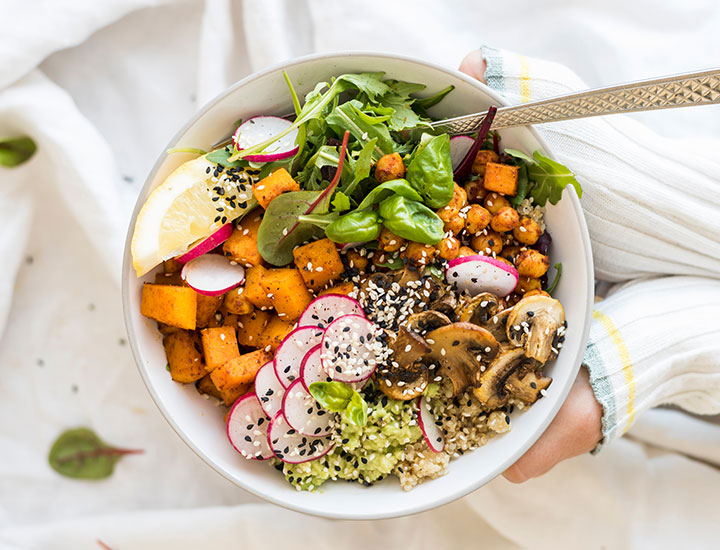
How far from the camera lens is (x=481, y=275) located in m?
1.47

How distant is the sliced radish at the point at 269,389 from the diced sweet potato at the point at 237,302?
149mm

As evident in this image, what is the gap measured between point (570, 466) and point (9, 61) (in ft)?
7.56

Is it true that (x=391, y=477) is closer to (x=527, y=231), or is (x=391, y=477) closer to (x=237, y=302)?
(x=237, y=302)

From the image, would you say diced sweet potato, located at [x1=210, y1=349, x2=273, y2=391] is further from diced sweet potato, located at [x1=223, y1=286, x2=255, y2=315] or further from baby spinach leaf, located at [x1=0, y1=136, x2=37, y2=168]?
baby spinach leaf, located at [x1=0, y1=136, x2=37, y2=168]

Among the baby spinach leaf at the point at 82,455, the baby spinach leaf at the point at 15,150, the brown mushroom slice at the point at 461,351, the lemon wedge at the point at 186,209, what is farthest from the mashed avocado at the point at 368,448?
the baby spinach leaf at the point at 15,150

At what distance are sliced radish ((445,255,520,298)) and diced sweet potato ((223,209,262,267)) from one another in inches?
18.8

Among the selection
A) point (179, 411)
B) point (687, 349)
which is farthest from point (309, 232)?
point (687, 349)

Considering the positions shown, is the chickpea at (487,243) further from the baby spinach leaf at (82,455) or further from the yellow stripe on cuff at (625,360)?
the baby spinach leaf at (82,455)

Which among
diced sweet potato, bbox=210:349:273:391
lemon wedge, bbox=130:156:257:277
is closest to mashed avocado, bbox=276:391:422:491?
diced sweet potato, bbox=210:349:273:391

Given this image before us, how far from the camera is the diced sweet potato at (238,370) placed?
4.87 ft

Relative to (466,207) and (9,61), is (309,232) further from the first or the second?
(9,61)

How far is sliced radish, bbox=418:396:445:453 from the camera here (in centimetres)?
148

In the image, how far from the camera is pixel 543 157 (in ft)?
4.77

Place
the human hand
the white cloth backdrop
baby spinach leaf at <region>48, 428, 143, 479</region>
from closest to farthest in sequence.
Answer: the human hand → the white cloth backdrop → baby spinach leaf at <region>48, 428, 143, 479</region>
